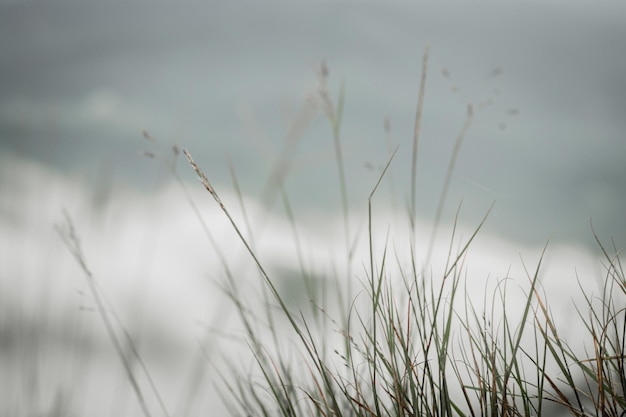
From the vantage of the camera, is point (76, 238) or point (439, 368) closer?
point (439, 368)

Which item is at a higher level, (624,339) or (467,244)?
(467,244)

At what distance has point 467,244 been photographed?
917 mm

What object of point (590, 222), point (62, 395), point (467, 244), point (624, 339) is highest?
point (590, 222)

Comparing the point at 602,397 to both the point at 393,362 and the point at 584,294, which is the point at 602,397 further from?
the point at 393,362

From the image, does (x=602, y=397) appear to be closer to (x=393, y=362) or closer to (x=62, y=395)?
(x=393, y=362)

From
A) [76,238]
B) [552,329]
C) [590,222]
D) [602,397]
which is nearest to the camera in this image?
[602,397]

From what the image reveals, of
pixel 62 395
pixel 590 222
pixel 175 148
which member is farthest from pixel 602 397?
pixel 62 395

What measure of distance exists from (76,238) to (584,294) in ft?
3.12

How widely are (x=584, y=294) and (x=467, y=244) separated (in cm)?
21

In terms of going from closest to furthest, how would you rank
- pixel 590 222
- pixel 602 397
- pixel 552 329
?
1. pixel 602 397
2. pixel 552 329
3. pixel 590 222

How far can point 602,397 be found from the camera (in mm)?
786

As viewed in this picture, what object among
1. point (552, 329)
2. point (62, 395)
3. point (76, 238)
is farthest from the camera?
point (62, 395)

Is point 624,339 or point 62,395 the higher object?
Answer: point 624,339

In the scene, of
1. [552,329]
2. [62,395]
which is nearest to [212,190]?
[552,329]
